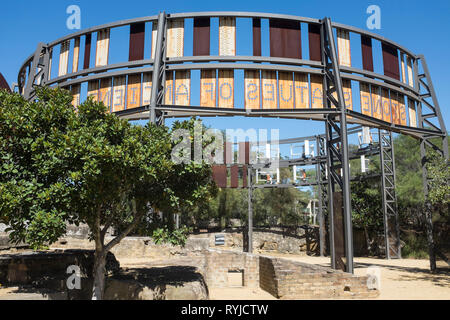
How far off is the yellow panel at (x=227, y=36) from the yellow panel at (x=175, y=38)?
1561 millimetres

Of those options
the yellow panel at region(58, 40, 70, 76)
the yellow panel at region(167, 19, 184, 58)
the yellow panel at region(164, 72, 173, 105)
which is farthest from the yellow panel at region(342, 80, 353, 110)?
the yellow panel at region(58, 40, 70, 76)

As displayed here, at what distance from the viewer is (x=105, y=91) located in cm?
1483

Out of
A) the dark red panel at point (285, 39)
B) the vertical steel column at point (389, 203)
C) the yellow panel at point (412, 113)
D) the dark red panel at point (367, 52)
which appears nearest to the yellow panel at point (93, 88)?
the dark red panel at point (285, 39)

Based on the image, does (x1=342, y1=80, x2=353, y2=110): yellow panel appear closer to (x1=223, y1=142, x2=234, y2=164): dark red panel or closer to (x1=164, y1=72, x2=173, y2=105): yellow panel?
(x1=164, y1=72, x2=173, y2=105): yellow panel

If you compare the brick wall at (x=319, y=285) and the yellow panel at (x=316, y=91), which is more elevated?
the yellow panel at (x=316, y=91)

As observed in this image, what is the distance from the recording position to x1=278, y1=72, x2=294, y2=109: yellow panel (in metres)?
14.2

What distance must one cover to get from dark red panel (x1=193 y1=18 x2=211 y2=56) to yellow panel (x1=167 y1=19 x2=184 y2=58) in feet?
1.85

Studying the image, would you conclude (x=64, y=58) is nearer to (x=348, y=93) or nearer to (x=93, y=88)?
(x=93, y=88)

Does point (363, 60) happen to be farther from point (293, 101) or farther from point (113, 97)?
point (113, 97)

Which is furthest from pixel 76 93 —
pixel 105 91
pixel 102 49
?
pixel 102 49

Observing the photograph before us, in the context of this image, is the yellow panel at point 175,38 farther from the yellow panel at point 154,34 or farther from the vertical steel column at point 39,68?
the vertical steel column at point 39,68

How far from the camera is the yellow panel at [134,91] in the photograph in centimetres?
1433

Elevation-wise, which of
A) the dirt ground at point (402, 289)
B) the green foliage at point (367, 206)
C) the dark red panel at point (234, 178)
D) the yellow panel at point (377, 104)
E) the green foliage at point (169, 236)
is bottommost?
the dirt ground at point (402, 289)

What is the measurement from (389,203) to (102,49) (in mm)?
22528
